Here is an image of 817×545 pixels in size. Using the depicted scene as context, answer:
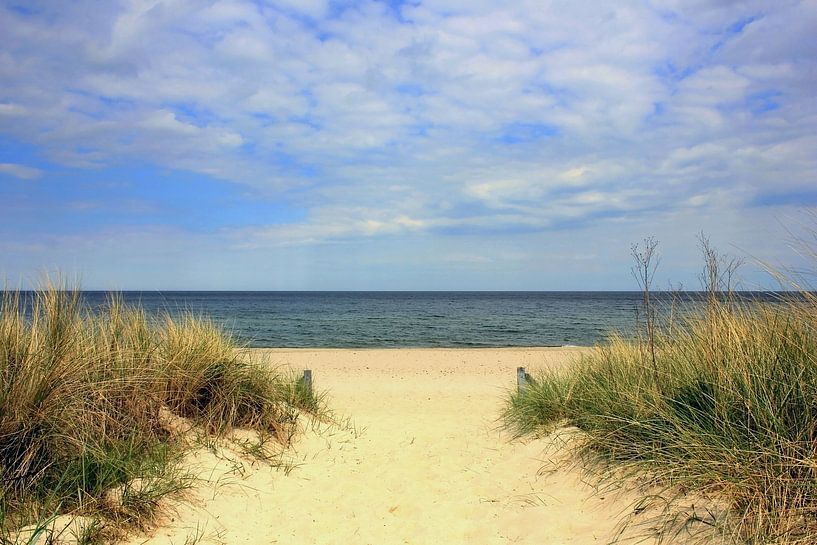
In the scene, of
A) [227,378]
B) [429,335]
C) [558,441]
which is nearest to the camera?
[558,441]

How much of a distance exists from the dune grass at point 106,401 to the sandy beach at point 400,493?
0.42 m

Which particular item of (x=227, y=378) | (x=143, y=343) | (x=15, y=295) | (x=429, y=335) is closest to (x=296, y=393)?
(x=227, y=378)

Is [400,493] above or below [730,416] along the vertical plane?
below

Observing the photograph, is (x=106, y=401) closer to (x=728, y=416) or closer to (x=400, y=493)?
(x=400, y=493)

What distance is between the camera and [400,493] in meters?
5.56

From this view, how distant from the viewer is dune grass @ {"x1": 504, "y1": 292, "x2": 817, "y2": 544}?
3539 mm

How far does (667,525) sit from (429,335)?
88.5 feet

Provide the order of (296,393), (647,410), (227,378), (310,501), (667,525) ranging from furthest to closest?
(296,393) → (227,378) → (310,501) → (647,410) → (667,525)

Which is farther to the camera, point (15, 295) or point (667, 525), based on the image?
point (15, 295)

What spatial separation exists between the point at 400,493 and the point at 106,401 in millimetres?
2806

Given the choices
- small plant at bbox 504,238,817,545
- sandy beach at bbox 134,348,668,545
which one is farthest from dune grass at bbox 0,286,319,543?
small plant at bbox 504,238,817,545

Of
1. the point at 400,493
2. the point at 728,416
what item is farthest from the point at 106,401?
the point at 728,416

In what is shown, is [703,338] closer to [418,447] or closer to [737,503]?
[737,503]

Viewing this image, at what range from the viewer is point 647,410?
4941 millimetres
